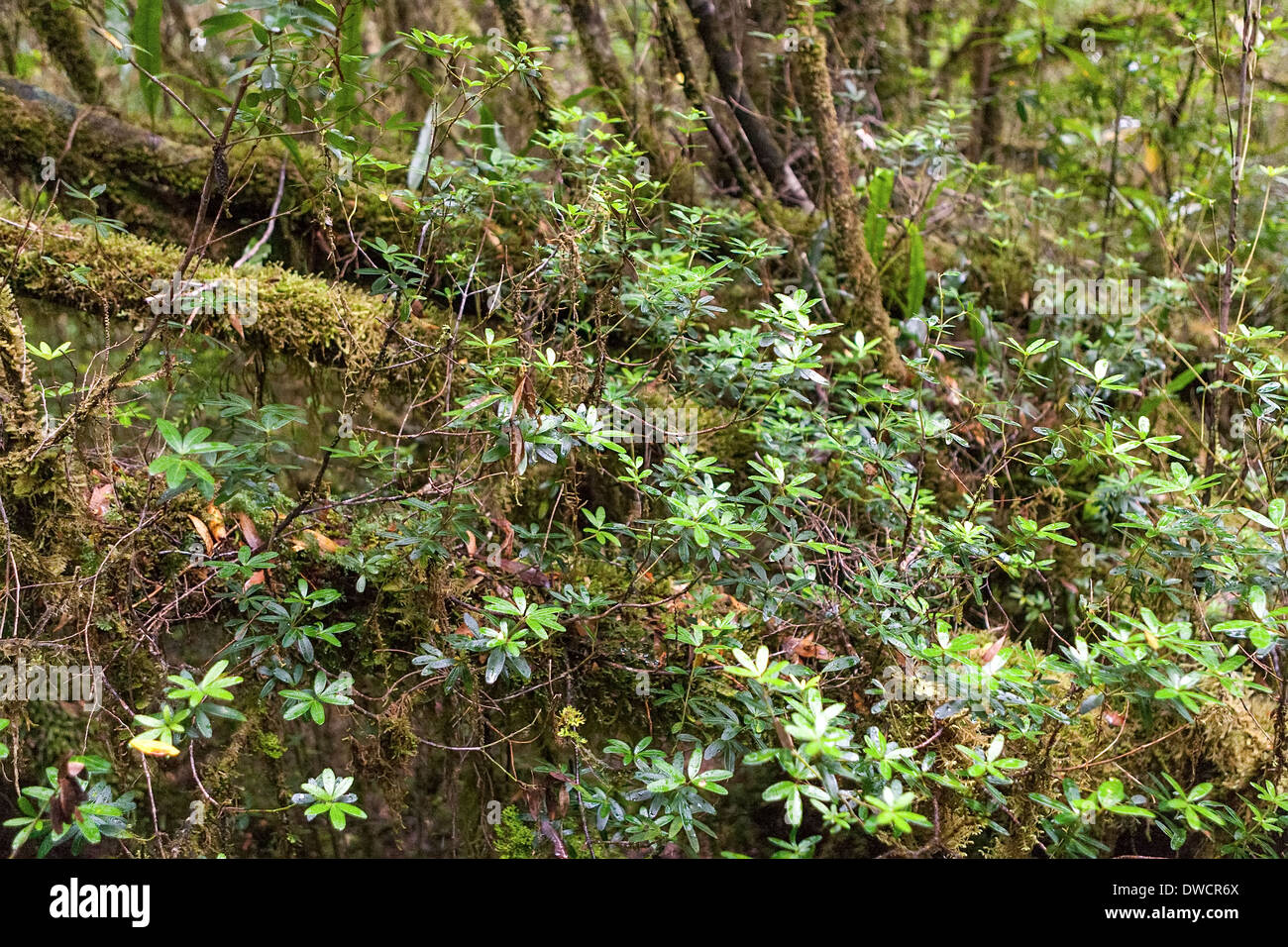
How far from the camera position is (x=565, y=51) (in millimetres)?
4250

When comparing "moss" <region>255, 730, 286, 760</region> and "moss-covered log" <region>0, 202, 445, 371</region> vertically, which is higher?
"moss-covered log" <region>0, 202, 445, 371</region>

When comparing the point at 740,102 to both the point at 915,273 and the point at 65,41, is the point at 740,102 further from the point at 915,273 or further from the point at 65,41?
Result: the point at 65,41

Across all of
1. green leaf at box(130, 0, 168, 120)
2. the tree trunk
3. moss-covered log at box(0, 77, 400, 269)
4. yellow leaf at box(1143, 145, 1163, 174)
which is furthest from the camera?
yellow leaf at box(1143, 145, 1163, 174)

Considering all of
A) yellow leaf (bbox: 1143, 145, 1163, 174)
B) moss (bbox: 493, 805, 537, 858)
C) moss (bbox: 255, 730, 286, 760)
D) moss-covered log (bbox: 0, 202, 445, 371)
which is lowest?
moss (bbox: 493, 805, 537, 858)

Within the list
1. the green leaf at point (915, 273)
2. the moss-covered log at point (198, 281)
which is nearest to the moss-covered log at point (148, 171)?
the moss-covered log at point (198, 281)

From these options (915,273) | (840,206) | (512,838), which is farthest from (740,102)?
(512,838)

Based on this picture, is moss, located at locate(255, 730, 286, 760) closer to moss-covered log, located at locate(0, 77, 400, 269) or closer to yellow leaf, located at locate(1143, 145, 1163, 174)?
moss-covered log, located at locate(0, 77, 400, 269)

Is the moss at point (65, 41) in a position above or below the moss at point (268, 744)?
above

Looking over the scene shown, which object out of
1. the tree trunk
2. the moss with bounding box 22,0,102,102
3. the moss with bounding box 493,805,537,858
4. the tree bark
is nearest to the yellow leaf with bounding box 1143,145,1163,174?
the tree trunk

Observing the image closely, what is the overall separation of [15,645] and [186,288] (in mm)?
1005

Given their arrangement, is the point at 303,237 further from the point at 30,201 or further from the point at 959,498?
the point at 959,498

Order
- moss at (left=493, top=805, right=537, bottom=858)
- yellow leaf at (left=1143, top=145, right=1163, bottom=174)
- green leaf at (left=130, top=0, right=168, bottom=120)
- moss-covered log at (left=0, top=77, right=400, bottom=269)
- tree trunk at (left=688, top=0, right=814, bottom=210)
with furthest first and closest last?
yellow leaf at (left=1143, top=145, right=1163, bottom=174), tree trunk at (left=688, top=0, right=814, bottom=210), green leaf at (left=130, top=0, right=168, bottom=120), moss-covered log at (left=0, top=77, right=400, bottom=269), moss at (left=493, top=805, right=537, bottom=858)

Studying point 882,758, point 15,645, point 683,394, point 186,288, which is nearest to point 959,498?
point 683,394

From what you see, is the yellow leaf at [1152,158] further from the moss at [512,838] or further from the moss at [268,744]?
the moss at [268,744]
